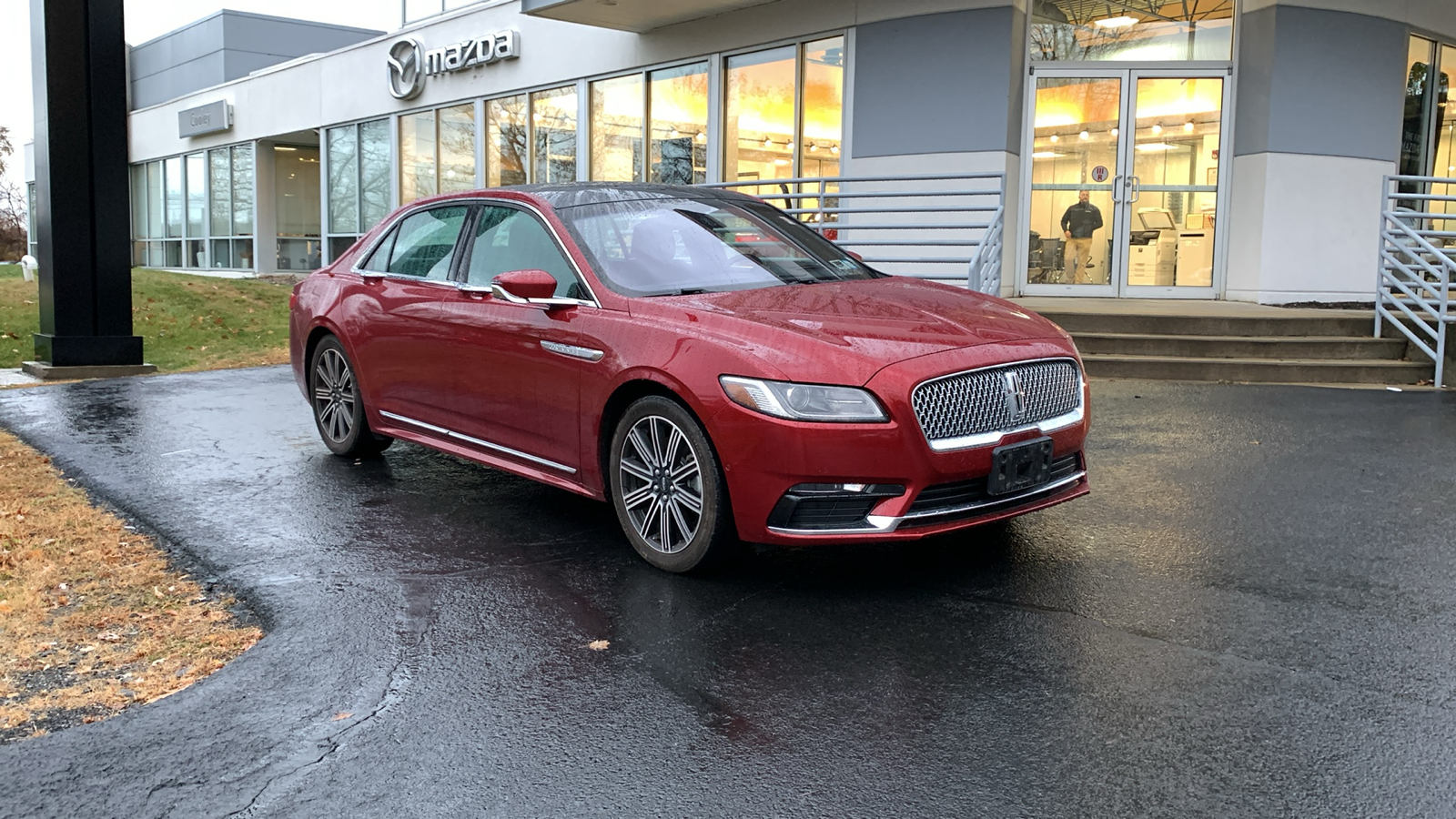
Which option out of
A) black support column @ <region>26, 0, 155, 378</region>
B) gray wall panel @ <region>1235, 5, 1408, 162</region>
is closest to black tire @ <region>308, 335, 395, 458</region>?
black support column @ <region>26, 0, 155, 378</region>

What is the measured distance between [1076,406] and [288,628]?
329 cm

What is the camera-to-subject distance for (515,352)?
Answer: 18.3ft

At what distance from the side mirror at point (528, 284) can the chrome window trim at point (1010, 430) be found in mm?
1816

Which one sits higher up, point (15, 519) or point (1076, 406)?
point (1076, 406)

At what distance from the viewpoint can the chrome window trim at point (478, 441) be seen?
17.7 ft

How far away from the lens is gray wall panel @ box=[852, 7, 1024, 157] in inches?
580

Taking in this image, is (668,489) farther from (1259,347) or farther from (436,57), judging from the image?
(436,57)

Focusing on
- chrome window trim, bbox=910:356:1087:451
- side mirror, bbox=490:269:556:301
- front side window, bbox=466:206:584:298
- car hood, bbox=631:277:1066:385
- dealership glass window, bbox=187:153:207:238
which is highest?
dealership glass window, bbox=187:153:207:238

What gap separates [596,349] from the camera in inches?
200

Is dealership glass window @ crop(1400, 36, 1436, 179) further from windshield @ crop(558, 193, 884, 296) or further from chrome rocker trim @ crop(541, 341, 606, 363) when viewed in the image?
chrome rocker trim @ crop(541, 341, 606, 363)

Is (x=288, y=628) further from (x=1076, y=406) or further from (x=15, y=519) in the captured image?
(x=1076, y=406)

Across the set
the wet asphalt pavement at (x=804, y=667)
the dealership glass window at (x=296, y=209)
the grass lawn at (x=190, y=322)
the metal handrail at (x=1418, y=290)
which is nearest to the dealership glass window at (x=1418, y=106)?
the metal handrail at (x=1418, y=290)

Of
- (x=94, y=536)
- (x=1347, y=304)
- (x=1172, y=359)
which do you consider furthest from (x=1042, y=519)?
(x=1347, y=304)

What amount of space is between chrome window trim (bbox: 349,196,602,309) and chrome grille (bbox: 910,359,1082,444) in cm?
159
